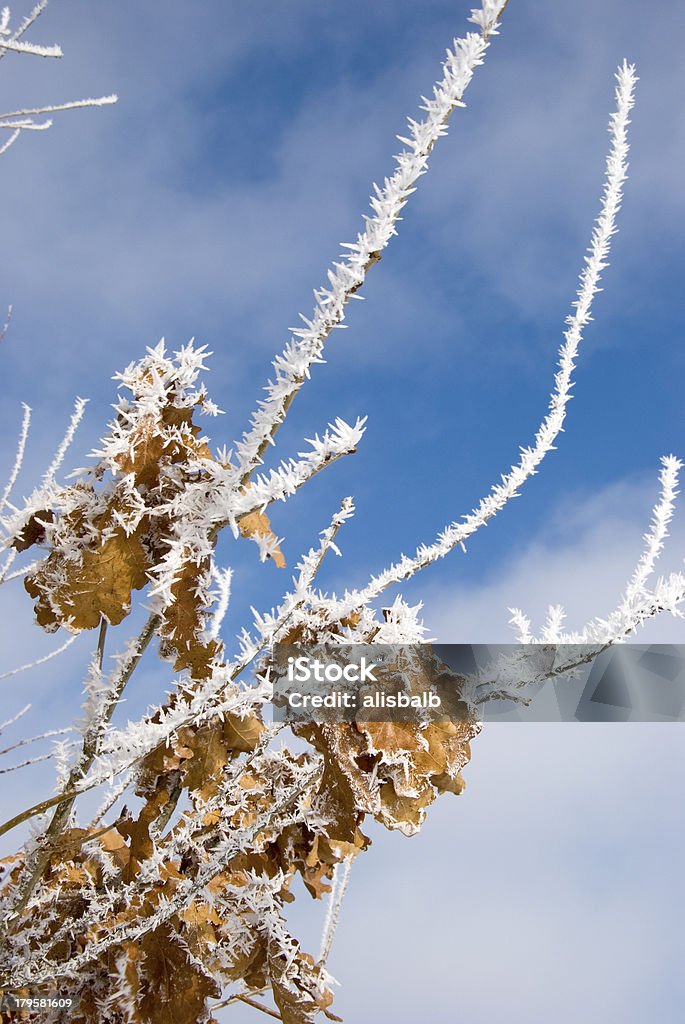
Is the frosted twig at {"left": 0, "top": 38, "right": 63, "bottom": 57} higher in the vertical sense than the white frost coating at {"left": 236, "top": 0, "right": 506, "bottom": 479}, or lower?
higher

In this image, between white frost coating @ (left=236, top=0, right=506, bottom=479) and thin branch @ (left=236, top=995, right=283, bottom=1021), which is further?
thin branch @ (left=236, top=995, right=283, bottom=1021)

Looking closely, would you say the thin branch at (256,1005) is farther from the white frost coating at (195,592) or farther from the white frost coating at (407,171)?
the white frost coating at (407,171)

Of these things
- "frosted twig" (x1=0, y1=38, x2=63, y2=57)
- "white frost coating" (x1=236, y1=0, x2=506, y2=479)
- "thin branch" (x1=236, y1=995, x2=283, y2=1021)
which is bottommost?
"thin branch" (x1=236, y1=995, x2=283, y2=1021)

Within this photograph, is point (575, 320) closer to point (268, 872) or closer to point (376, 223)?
point (376, 223)

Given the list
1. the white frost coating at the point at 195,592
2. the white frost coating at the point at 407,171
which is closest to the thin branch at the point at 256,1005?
the white frost coating at the point at 195,592

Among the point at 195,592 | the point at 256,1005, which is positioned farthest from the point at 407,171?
the point at 256,1005

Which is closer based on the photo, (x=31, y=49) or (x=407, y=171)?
(x=407, y=171)

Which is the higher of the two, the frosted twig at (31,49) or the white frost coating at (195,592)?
A: the frosted twig at (31,49)

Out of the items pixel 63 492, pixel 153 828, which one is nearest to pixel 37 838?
pixel 153 828

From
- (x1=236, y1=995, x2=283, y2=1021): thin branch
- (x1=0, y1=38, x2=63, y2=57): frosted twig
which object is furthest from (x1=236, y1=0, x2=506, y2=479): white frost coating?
(x1=236, y1=995, x2=283, y2=1021): thin branch

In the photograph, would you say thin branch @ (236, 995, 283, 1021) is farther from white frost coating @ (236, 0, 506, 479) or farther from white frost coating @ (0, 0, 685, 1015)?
white frost coating @ (236, 0, 506, 479)

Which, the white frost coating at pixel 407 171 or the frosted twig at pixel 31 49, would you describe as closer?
the white frost coating at pixel 407 171

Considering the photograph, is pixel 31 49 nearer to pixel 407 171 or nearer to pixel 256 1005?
pixel 407 171

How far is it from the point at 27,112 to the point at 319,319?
1588mm
